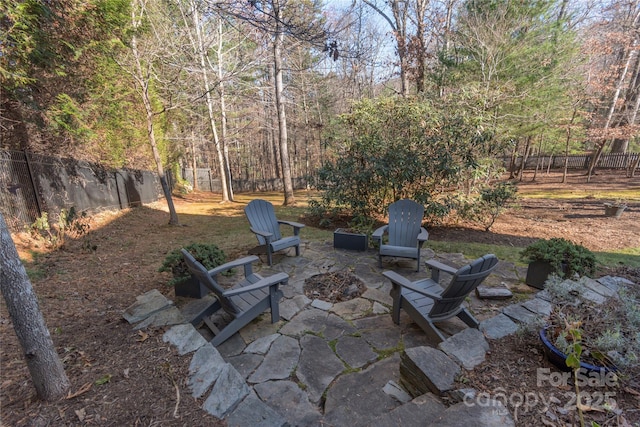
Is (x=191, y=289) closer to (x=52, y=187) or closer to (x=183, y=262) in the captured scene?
(x=183, y=262)

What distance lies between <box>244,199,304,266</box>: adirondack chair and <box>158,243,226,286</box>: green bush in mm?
720

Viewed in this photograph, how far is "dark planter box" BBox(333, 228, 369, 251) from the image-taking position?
439 centimetres

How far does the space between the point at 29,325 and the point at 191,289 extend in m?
1.58

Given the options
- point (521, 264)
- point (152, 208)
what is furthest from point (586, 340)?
point (152, 208)

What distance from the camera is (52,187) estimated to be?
5.36m

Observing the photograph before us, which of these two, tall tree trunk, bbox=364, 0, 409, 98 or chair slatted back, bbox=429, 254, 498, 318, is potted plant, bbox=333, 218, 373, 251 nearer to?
chair slatted back, bbox=429, 254, 498, 318

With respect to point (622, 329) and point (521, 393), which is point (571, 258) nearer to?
point (622, 329)

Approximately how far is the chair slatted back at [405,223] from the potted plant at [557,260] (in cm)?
132

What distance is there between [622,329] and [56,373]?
330 cm

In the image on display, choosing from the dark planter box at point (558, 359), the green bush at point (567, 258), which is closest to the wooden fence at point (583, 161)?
the green bush at point (567, 258)

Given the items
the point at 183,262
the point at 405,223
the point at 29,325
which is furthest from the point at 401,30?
the point at 29,325

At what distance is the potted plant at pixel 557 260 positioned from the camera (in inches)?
114

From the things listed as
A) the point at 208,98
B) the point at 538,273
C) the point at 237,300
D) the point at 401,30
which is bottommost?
the point at 538,273

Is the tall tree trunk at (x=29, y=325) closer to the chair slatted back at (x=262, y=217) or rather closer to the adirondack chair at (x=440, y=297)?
the adirondack chair at (x=440, y=297)
